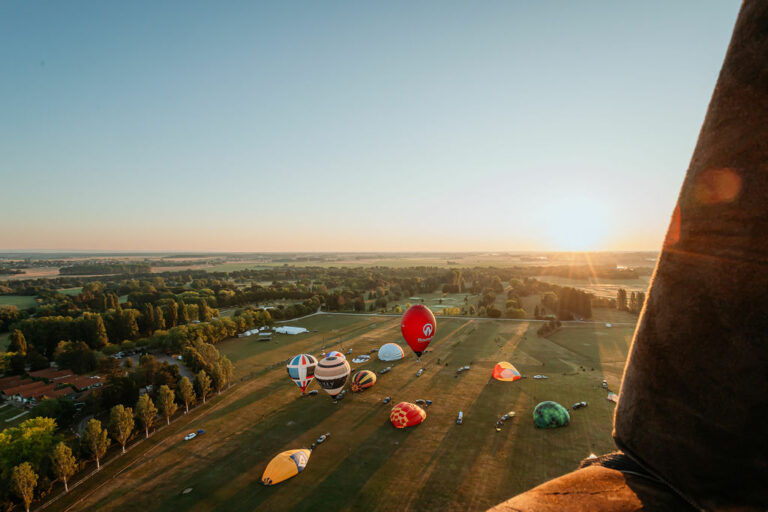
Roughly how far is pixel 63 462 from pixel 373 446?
65.2 feet

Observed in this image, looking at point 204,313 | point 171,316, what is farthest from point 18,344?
point 204,313

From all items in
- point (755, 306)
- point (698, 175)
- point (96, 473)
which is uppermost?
point (698, 175)

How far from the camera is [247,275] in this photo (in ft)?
524

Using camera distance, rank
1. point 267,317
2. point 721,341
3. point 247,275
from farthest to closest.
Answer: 1. point 247,275
2. point 267,317
3. point 721,341

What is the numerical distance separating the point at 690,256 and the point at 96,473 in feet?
110

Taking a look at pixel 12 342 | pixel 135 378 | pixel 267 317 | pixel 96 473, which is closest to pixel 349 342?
pixel 267 317

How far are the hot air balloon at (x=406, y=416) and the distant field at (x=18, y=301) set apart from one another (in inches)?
4132

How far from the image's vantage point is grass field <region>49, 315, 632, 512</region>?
19625 mm

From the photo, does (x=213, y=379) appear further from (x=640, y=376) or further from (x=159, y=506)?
(x=640, y=376)

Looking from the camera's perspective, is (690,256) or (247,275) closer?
(690,256)

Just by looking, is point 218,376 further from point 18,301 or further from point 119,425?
point 18,301

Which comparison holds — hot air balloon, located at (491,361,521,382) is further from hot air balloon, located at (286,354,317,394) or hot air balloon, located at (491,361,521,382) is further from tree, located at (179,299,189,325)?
tree, located at (179,299,189,325)

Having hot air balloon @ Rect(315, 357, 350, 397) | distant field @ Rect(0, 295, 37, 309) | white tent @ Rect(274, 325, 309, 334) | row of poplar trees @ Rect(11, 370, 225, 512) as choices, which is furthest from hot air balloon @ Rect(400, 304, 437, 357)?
distant field @ Rect(0, 295, 37, 309)

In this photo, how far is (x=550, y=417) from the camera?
2583 cm
